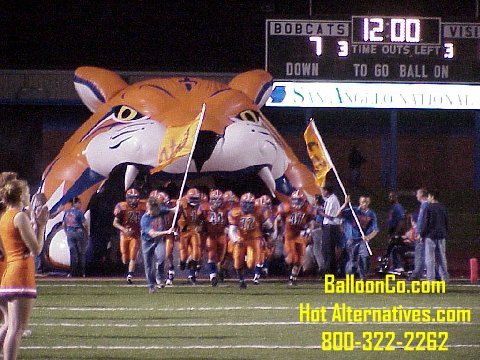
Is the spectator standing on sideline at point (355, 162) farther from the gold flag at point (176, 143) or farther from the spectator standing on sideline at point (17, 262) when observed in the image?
the spectator standing on sideline at point (17, 262)

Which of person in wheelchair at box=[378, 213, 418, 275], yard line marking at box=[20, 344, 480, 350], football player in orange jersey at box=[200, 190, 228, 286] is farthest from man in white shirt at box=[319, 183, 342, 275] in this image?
yard line marking at box=[20, 344, 480, 350]

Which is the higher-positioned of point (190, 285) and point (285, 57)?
point (285, 57)

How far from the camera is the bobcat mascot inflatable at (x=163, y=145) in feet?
61.5

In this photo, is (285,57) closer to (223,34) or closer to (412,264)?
(412,264)

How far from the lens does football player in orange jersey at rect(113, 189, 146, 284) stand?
18.1m

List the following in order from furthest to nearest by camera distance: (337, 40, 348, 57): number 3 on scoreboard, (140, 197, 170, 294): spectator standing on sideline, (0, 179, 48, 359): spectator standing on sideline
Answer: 1. (337, 40, 348, 57): number 3 on scoreboard
2. (140, 197, 170, 294): spectator standing on sideline
3. (0, 179, 48, 359): spectator standing on sideline

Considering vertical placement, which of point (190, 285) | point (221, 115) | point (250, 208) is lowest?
point (190, 285)

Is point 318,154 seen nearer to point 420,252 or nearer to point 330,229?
point 330,229

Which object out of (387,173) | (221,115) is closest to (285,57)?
(221,115)

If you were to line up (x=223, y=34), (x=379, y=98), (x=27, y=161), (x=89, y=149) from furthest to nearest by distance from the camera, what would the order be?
1. (x=223, y=34)
2. (x=27, y=161)
3. (x=379, y=98)
4. (x=89, y=149)

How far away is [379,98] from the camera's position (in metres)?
25.3

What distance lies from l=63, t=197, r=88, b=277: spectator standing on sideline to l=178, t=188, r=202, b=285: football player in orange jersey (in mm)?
1733

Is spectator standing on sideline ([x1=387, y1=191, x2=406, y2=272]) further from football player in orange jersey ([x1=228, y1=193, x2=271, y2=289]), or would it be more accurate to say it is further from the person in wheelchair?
football player in orange jersey ([x1=228, y1=193, x2=271, y2=289])

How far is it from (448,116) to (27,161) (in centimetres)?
1293
